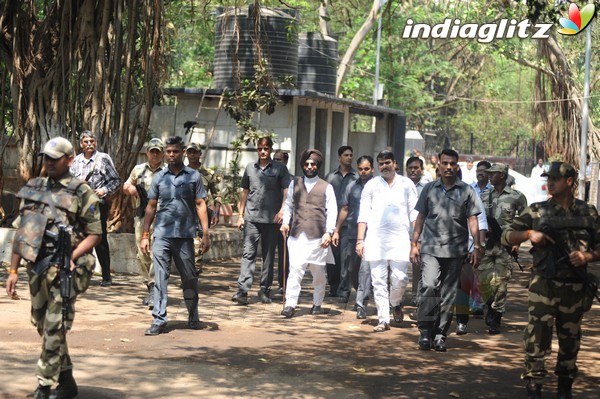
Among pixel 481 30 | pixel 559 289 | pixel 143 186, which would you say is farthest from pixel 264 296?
pixel 481 30

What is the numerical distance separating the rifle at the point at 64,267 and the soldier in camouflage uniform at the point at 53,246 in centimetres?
3

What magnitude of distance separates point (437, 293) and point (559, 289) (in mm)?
2230

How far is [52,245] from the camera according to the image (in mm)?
7000

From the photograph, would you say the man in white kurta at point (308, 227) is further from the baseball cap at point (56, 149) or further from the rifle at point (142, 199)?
the baseball cap at point (56, 149)

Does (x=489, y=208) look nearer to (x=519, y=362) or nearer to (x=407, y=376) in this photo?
(x=519, y=362)

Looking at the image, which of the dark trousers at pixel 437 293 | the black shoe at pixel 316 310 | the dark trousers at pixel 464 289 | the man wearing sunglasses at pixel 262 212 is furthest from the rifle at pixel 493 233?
the man wearing sunglasses at pixel 262 212

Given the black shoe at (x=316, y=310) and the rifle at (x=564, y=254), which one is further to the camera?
the black shoe at (x=316, y=310)

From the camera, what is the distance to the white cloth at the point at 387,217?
10.8 m

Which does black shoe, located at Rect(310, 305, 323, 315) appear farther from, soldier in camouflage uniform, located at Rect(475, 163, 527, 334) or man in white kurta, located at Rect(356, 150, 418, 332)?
soldier in camouflage uniform, located at Rect(475, 163, 527, 334)

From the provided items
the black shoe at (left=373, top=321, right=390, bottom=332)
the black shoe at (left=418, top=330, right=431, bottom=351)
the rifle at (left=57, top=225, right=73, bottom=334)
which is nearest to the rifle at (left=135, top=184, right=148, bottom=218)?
the black shoe at (left=373, top=321, right=390, bottom=332)

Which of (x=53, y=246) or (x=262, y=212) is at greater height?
(x=262, y=212)

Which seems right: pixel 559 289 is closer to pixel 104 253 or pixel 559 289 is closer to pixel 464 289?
pixel 464 289

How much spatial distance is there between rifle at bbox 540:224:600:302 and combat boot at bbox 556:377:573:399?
24.8 inches

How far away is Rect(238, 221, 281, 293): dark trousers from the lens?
1234 centimetres
